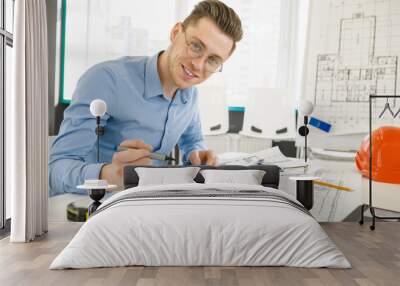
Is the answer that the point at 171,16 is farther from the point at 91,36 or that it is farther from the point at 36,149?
the point at 36,149

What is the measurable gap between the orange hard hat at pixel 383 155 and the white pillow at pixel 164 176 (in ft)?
5.69

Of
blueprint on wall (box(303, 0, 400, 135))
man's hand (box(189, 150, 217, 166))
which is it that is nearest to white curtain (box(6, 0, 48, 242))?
man's hand (box(189, 150, 217, 166))

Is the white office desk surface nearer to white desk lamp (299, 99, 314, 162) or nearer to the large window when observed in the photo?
white desk lamp (299, 99, 314, 162)

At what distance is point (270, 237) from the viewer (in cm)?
306

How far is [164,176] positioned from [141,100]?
0.77 meters

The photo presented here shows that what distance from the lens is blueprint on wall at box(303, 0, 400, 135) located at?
4.94 metres

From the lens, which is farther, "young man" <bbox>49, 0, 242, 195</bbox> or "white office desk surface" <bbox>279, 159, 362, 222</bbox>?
"white office desk surface" <bbox>279, 159, 362, 222</bbox>

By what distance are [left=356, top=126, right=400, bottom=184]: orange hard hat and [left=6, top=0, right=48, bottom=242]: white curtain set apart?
9.96ft

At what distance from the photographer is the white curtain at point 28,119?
3900 millimetres

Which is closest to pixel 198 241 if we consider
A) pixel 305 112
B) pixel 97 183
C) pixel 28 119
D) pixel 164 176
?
pixel 164 176

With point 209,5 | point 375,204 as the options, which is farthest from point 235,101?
point 375,204

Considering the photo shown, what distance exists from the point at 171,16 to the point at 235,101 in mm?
1037

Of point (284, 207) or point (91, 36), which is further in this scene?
point (91, 36)

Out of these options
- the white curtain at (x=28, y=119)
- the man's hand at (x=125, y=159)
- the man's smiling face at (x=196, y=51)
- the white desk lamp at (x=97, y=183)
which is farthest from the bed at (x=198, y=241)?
the man's smiling face at (x=196, y=51)
